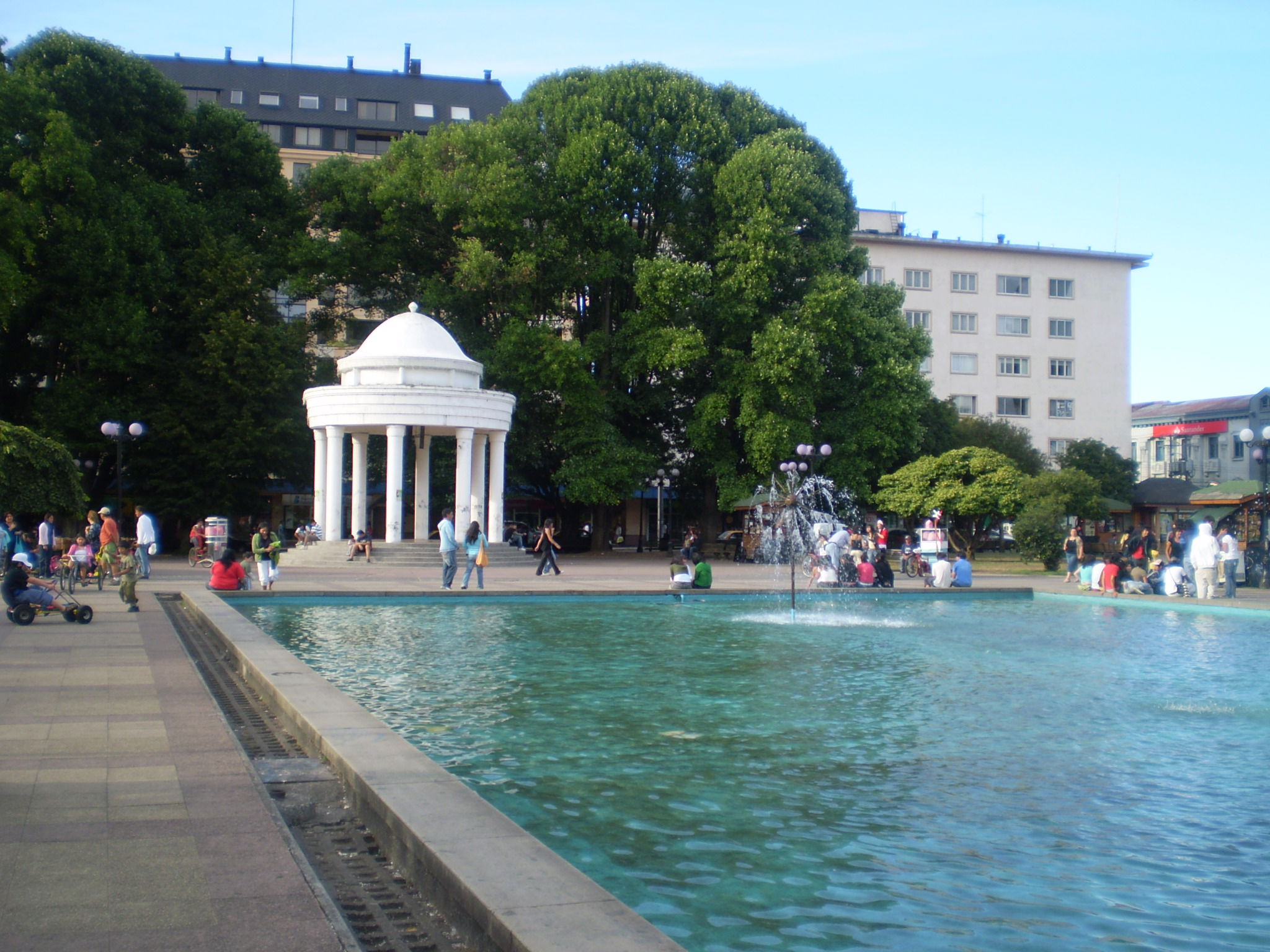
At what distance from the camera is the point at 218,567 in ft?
72.2

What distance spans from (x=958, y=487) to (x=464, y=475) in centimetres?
1676

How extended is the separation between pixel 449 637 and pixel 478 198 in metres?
28.3

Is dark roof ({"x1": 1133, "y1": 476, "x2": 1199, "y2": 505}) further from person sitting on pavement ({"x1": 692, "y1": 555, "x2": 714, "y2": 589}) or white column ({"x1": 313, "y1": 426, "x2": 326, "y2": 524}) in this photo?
person sitting on pavement ({"x1": 692, "y1": 555, "x2": 714, "y2": 589})

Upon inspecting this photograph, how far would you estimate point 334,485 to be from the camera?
3931 centimetres

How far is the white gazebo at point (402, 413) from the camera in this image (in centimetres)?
3844

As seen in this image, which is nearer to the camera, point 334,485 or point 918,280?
point 334,485

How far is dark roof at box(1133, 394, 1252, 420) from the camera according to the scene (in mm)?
75938

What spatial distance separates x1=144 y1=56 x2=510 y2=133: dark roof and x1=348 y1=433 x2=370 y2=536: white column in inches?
1446

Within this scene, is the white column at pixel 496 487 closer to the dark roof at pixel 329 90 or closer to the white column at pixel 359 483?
the white column at pixel 359 483

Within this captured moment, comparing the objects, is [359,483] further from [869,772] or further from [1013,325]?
[1013,325]

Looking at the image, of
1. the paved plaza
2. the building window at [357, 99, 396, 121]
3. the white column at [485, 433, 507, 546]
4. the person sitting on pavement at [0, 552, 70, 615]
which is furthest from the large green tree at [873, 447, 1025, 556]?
the building window at [357, 99, 396, 121]

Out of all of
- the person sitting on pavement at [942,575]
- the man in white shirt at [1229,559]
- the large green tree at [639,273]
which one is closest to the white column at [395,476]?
the large green tree at [639,273]

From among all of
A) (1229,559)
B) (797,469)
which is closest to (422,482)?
(797,469)

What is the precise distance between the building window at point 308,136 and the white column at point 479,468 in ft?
124
